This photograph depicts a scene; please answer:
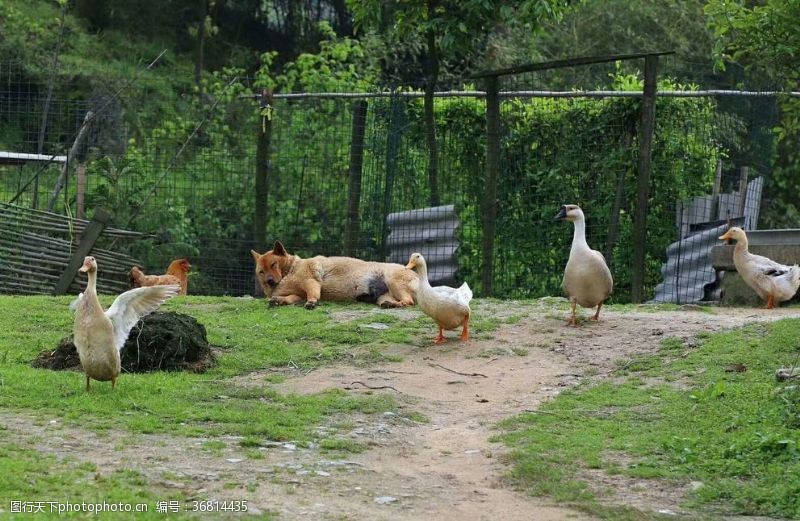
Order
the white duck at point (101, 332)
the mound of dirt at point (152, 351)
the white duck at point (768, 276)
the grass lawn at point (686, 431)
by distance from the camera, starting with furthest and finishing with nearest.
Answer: the white duck at point (768, 276) → the mound of dirt at point (152, 351) → the white duck at point (101, 332) → the grass lawn at point (686, 431)

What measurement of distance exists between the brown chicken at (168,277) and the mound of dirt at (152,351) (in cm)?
362

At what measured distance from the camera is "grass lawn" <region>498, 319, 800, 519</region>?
6645 millimetres

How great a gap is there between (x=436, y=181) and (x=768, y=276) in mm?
4398

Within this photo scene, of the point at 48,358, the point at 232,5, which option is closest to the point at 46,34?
the point at 232,5

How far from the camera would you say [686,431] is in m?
7.96

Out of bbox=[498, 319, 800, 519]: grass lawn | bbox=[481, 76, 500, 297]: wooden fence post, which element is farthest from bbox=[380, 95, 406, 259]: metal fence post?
bbox=[498, 319, 800, 519]: grass lawn

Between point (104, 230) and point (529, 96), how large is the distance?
5826 millimetres

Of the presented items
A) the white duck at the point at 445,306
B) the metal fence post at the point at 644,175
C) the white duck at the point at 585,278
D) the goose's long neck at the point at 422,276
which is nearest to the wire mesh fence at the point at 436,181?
the metal fence post at the point at 644,175

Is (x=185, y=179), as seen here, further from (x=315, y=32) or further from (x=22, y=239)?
(x=315, y=32)

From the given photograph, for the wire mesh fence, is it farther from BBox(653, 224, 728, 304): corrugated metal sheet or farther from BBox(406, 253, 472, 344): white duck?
BBox(406, 253, 472, 344): white duck

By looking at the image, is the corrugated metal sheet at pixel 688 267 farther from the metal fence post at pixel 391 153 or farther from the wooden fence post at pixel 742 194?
the metal fence post at pixel 391 153

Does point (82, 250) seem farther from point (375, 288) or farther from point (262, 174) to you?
point (375, 288)

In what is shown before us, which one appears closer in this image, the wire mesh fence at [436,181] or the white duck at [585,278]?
the white duck at [585,278]

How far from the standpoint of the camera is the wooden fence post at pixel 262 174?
49.5 ft
